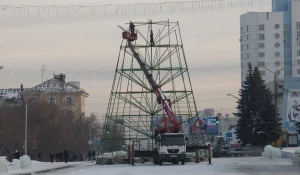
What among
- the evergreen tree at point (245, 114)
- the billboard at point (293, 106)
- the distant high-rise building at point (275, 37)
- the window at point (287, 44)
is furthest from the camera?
the window at point (287, 44)

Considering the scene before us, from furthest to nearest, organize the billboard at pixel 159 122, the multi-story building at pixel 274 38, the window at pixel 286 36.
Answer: the window at pixel 286 36 < the multi-story building at pixel 274 38 < the billboard at pixel 159 122

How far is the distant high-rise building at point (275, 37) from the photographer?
159 metres

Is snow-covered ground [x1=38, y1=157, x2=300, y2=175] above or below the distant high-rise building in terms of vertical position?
below

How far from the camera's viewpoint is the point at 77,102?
147750 millimetres

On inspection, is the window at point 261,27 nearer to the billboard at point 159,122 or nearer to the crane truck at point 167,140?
the billboard at point 159,122

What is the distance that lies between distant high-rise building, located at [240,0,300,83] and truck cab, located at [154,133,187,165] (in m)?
110

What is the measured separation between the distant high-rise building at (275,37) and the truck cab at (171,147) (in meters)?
110

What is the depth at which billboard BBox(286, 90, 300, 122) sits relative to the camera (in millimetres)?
97244

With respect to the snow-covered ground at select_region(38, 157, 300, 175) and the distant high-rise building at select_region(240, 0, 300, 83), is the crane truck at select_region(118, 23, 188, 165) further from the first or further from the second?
the distant high-rise building at select_region(240, 0, 300, 83)

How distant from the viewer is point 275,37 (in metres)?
162

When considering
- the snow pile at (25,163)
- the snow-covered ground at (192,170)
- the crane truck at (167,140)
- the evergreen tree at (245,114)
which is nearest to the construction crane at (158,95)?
the crane truck at (167,140)

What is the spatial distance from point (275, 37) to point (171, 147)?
11705cm

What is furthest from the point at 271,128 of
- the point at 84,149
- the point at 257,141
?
the point at 84,149

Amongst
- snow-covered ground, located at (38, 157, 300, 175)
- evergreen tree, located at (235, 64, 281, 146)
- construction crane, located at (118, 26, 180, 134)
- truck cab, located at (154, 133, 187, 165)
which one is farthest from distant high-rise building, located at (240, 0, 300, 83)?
snow-covered ground, located at (38, 157, 300, 175)
